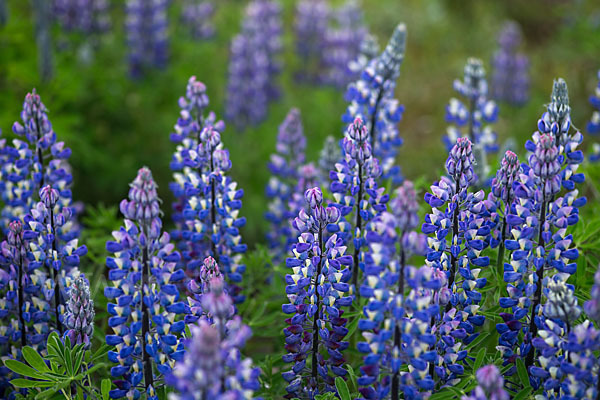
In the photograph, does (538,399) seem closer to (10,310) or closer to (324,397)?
(324,397)

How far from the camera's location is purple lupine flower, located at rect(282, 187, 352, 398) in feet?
8.60

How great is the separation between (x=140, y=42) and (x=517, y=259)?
495 cm


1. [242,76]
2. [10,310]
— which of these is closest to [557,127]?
[10,310]

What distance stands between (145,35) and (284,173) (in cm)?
299

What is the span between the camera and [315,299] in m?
2.63

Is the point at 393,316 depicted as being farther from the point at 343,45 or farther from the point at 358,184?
the point at 343,45

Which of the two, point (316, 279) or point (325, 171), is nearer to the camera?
point (316, 279)

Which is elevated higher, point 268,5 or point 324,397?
point 268,5

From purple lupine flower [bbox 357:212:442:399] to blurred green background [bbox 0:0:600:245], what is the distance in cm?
238

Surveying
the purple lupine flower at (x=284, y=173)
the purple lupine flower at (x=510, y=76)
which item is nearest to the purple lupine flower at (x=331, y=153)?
the purple lupine flower at (x=284, y=173)

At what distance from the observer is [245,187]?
6.22m

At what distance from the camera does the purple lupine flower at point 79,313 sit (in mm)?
2590

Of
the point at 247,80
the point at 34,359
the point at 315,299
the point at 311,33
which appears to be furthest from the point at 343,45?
the point at 34,359

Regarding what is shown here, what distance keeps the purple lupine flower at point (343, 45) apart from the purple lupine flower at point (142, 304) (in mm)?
5076
